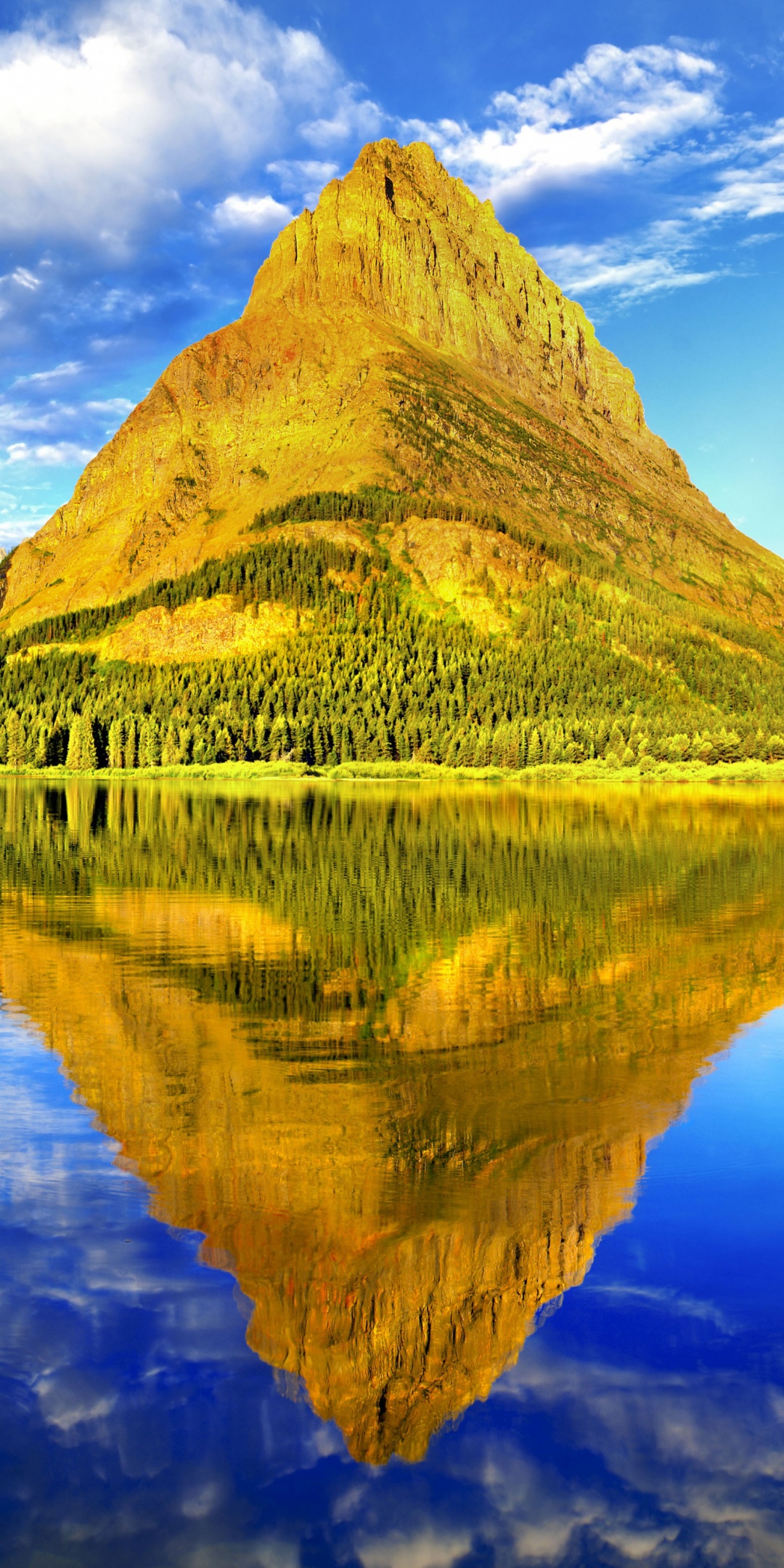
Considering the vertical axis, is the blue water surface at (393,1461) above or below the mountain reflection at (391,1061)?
below

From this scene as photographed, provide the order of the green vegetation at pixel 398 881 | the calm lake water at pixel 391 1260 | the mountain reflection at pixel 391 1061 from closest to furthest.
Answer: the calm lake water at pixel 391 1260
the mountain reflection at pixel 391 1061
the green vegetation at pixel 398 881

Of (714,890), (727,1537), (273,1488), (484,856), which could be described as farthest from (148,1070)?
(484,856)

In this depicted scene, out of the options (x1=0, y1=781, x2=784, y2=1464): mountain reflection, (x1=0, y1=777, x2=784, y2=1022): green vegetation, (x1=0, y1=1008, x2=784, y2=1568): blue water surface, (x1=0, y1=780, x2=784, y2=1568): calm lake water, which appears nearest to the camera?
(x1=0, y1=1008, x2=784, y2=1568): blue water surface

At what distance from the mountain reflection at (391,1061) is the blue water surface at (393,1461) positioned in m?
0.47

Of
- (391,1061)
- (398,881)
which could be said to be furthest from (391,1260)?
(398,881)

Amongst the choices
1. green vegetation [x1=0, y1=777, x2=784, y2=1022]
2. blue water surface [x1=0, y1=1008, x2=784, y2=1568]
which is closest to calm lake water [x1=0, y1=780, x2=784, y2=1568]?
blue water surface [x1=0, y1=1008, x2=784, y2=1568]

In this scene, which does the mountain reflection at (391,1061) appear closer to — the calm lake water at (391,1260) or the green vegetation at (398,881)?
the calm lake water at (391,1260)

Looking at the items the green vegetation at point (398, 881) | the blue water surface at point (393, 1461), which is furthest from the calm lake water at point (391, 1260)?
the green vegetation at point (398, 881)

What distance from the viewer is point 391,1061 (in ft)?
63.6

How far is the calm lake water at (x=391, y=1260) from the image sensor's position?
8414 mm

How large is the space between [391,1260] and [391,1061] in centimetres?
764

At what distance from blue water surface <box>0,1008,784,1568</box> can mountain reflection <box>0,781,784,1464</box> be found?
1.54 ft

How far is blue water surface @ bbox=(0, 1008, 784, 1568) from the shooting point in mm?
8086

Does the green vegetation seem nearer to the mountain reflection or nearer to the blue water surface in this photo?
the mountain reflection
